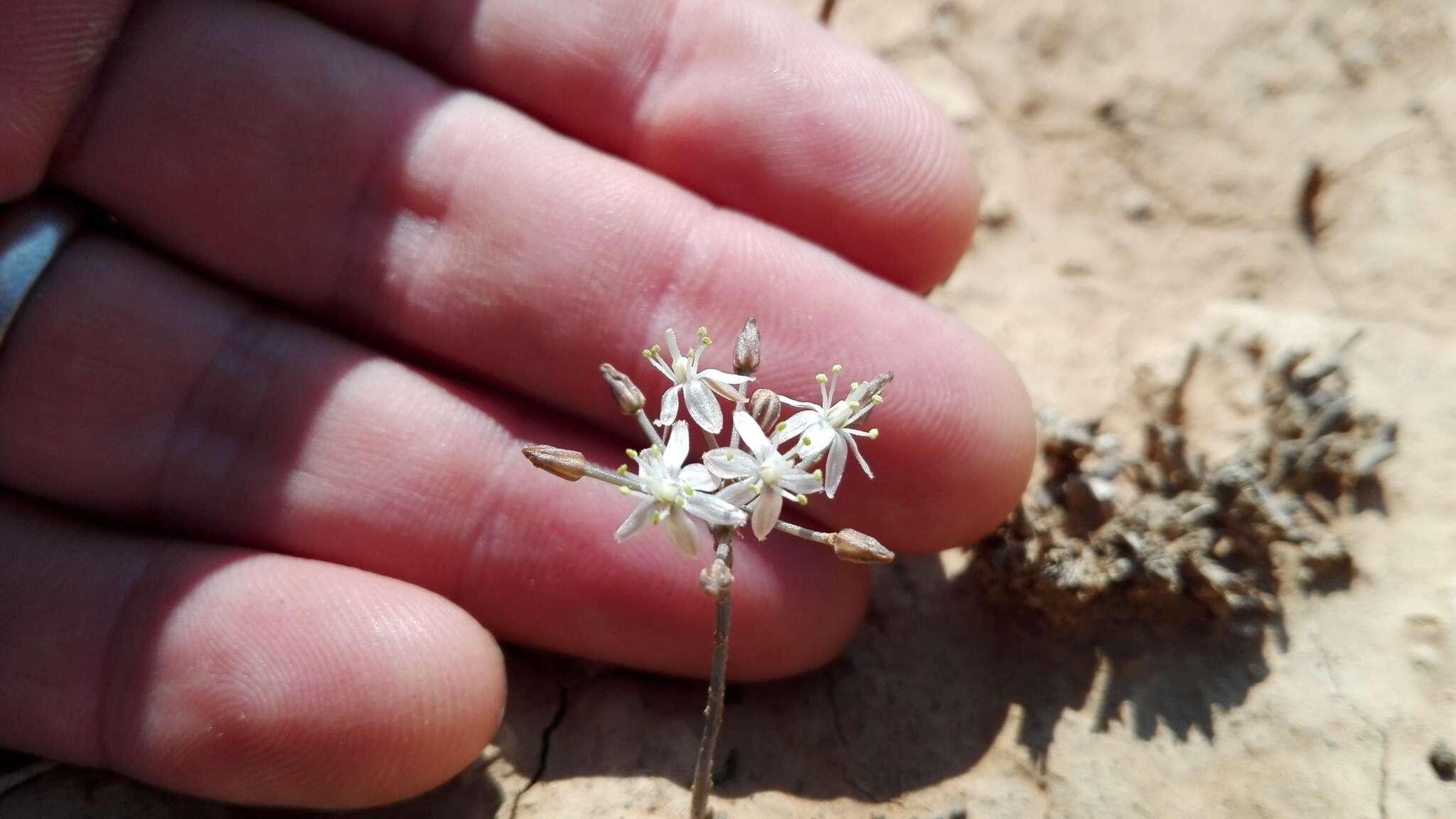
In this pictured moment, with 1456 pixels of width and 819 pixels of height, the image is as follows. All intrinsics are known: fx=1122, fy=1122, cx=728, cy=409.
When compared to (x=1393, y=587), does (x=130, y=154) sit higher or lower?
lower

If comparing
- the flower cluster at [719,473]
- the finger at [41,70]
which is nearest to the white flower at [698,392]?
the flower cluster at [719,473]

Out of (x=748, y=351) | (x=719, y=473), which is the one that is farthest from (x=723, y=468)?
(x=748, y=351)

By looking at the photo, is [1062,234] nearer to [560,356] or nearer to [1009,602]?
[1009,602]

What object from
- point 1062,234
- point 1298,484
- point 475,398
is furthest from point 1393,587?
point 475,398

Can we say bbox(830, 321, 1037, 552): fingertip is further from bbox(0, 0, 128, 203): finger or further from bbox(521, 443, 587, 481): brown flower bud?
bbox(0, 0, 128, 203): finger

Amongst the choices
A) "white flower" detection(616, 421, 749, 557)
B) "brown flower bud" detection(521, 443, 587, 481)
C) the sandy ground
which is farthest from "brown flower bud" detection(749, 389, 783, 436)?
the sandy ground
